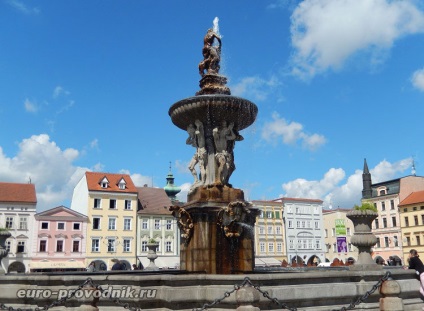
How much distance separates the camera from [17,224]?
157ft

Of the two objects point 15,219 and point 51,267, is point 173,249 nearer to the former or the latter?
point 51,267

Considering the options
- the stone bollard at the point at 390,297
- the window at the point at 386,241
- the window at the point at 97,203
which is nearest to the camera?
the stone bollard at the point at 390,297

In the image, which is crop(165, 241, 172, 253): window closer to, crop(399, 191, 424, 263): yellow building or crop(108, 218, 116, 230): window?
crop(108, 218, 116, 230): window

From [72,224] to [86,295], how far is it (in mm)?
47819

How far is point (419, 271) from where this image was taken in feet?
30.7

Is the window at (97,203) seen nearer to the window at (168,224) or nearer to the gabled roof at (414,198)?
the window at (168,224)

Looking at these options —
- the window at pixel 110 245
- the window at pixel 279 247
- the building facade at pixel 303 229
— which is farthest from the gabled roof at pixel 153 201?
the building facade at pixel 303 229

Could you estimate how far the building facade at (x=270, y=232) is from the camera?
6266 centimetres

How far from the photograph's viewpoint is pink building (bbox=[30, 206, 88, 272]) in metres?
48.9

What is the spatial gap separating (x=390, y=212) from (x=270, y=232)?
17.5 meters

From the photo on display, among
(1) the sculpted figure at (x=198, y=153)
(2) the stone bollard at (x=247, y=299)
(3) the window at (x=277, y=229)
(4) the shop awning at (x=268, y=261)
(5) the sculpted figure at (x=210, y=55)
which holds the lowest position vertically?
(4) the shop awning at (x=268, y=261)

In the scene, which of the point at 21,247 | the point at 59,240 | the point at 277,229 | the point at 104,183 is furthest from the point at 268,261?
the point at 21,247

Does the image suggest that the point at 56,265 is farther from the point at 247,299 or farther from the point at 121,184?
the point at 247,299

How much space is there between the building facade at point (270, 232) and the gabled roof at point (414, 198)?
17101 millimetres
